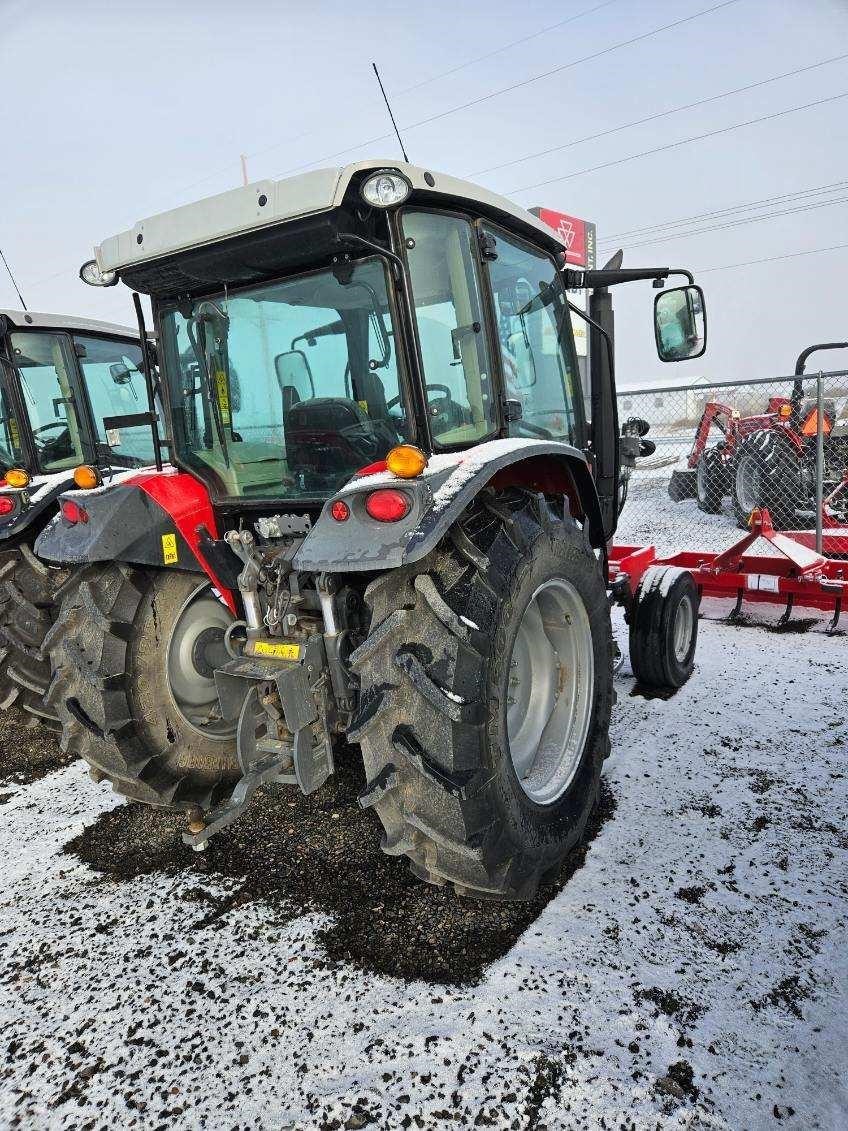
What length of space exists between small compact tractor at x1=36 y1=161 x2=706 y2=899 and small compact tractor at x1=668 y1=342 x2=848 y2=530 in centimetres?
630

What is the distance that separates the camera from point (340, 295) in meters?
2.29

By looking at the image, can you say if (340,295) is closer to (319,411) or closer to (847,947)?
(319,411)

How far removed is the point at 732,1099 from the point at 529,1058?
467mm

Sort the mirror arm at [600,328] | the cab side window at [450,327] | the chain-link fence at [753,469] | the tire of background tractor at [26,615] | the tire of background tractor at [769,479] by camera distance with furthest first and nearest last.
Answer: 1. the tire of background tractor at [769,479]
2. the chain-link fence at [753,469]
3. the tire of background tractor at [26,615]
4. the mirror arm at [600,328]
5. the cab side window at [450,327]

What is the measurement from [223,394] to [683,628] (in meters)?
3.01

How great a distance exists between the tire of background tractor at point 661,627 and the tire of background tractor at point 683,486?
6.97 meters

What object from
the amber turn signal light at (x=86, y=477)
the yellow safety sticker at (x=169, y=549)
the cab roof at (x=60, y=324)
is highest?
the cab roof at (x=60, y=324)

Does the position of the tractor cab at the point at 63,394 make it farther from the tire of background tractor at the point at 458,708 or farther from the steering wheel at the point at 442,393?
the tire of background tractor at the point at 458,708

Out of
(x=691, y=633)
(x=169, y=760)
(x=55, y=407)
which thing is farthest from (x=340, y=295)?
(x=55, y=407)

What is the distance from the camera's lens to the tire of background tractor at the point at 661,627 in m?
3.80

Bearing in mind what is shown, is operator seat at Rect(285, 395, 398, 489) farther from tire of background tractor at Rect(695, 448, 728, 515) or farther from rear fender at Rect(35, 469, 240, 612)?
tire of background tractor at Rect(695, 448, 728, 515)

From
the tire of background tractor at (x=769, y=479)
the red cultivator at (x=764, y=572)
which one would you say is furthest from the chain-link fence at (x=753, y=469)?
the red cultivator at (x=764, y=572)

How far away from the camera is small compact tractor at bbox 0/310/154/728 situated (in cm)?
356

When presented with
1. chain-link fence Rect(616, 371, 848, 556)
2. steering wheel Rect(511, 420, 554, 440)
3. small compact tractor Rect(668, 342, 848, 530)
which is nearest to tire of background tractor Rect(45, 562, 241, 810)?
steering wheel Rect(511, 420, 554, 440)
